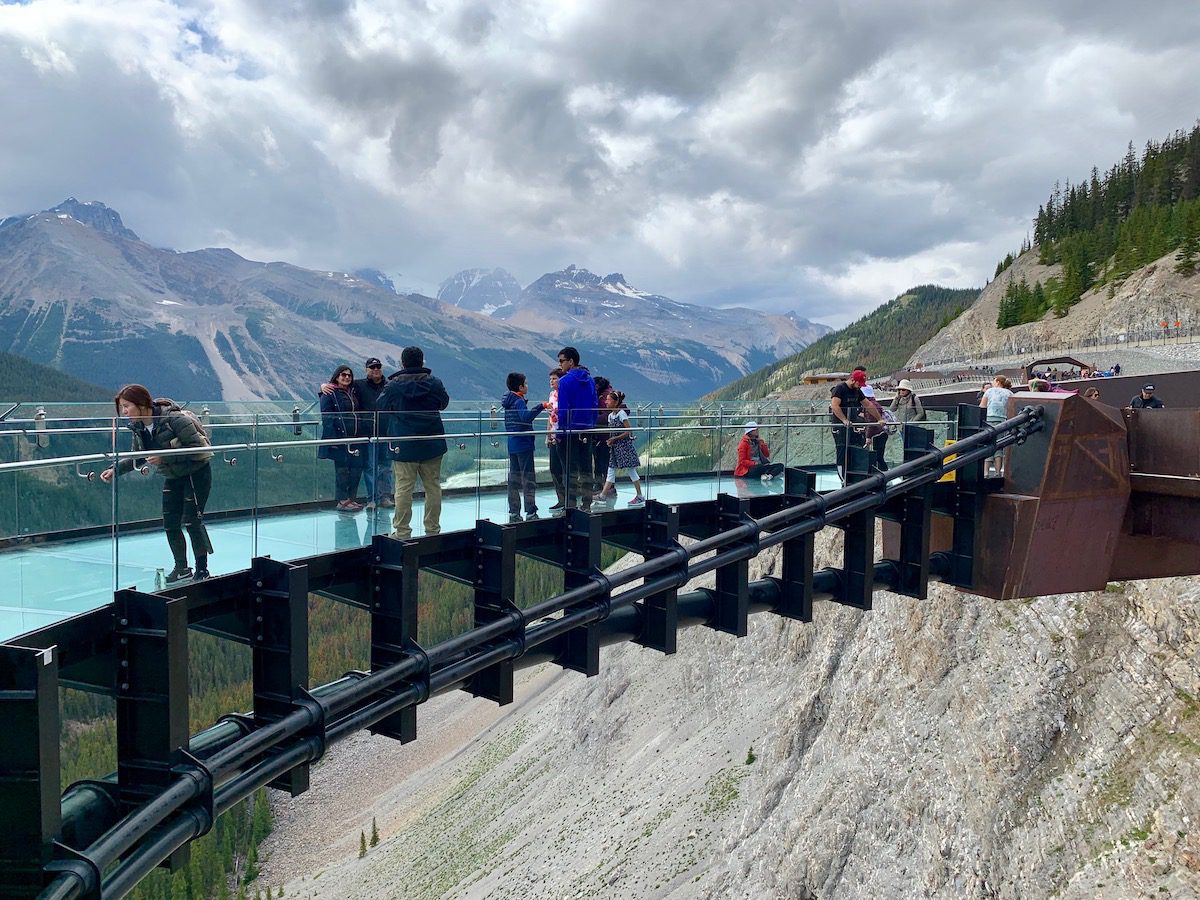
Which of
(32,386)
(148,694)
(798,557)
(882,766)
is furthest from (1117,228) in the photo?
(32,386)

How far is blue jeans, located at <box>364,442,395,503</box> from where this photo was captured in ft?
34.3

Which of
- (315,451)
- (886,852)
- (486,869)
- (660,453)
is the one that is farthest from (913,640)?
(486,869)

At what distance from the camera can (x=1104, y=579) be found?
17.4m

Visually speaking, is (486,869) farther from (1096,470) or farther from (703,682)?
(1096,470)

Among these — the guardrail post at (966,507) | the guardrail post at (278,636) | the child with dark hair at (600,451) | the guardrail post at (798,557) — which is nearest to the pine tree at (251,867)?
the guardrail post at (798,557)

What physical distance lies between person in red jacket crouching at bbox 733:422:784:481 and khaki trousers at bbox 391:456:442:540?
19.6ft

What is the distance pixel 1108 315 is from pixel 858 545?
8838 cm

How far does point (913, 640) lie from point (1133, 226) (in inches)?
3831

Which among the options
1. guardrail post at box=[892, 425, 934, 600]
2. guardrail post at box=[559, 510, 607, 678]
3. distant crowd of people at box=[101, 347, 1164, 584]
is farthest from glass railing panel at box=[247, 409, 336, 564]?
guardrail post at box=[892, 425, 934, 600]

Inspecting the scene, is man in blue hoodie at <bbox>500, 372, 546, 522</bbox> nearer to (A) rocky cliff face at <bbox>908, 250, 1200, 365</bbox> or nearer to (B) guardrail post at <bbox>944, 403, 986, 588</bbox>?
(B) guardrail post at <bbox>944, 403, 986, 588</bbox>

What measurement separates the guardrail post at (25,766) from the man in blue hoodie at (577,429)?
299 inches

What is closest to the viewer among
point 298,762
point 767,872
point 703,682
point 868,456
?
point 298,762

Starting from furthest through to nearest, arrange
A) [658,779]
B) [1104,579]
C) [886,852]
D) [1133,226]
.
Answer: [1133,226] < [658,779] < [886,852] < [1104,579]

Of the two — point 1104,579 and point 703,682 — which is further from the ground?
point 1104,579
